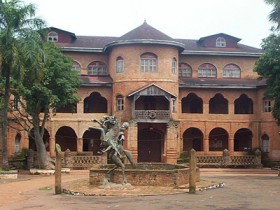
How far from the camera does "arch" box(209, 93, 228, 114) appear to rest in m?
45.4

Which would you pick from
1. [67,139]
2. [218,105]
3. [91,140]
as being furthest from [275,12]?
[67,139]

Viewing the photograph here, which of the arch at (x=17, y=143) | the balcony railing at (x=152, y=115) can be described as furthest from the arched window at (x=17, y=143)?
the balcony railing at (x=152, y=115)

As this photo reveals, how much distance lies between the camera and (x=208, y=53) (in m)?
44.6

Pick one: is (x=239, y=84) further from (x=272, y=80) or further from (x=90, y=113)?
(x=90, y=113)

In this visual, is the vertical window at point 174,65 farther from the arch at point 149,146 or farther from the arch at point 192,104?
the arch at point 149,146

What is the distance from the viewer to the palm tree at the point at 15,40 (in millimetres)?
27859

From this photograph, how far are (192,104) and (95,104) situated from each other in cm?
892

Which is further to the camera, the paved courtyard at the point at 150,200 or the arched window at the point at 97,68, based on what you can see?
the arched window at the point at 97,68

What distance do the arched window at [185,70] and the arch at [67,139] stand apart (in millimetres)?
11251

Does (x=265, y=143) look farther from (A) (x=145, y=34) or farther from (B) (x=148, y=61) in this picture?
(A) (x=145, y=34)

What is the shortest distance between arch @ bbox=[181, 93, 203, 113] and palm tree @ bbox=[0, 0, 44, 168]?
19034 millimetres

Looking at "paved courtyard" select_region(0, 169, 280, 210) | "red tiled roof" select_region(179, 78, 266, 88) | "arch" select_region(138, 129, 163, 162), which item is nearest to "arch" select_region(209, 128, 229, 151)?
"red tiled roof" select_region(179, 78, 266, 88)

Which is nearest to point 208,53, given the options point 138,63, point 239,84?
point 239,84

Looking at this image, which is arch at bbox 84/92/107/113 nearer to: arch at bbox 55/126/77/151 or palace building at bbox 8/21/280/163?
palace building at bbox 8/21/280/163
